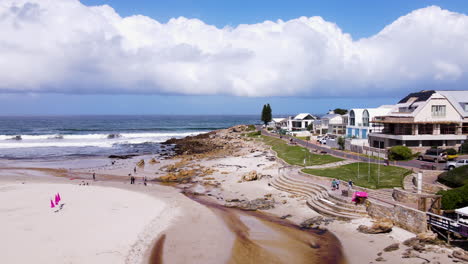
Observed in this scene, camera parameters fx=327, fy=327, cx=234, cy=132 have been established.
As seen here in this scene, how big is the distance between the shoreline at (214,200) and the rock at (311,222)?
1.61ft

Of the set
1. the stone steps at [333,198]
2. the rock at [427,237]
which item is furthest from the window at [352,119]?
the rock at [427,237]

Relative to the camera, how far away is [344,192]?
2433 centimetres

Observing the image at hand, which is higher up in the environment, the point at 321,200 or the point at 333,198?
the point at 333,198

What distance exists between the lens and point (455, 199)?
63.4 feet

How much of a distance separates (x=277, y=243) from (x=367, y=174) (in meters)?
15.0

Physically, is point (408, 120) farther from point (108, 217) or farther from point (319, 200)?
point (108, 217)

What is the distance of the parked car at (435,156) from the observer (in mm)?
34025

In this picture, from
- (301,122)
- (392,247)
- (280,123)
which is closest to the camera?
(392,247)

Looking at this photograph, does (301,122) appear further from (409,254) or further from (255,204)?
(409,254)

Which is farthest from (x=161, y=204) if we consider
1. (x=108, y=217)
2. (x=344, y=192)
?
(x=344, y=192)

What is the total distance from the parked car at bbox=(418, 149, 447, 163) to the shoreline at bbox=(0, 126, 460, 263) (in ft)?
53.7

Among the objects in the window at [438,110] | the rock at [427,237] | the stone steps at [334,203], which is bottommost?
the rock at [427,237]

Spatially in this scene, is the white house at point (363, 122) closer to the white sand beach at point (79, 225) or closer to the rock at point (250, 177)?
the rock at point (250, 177)

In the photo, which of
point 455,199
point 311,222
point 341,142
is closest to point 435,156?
point 341,142
